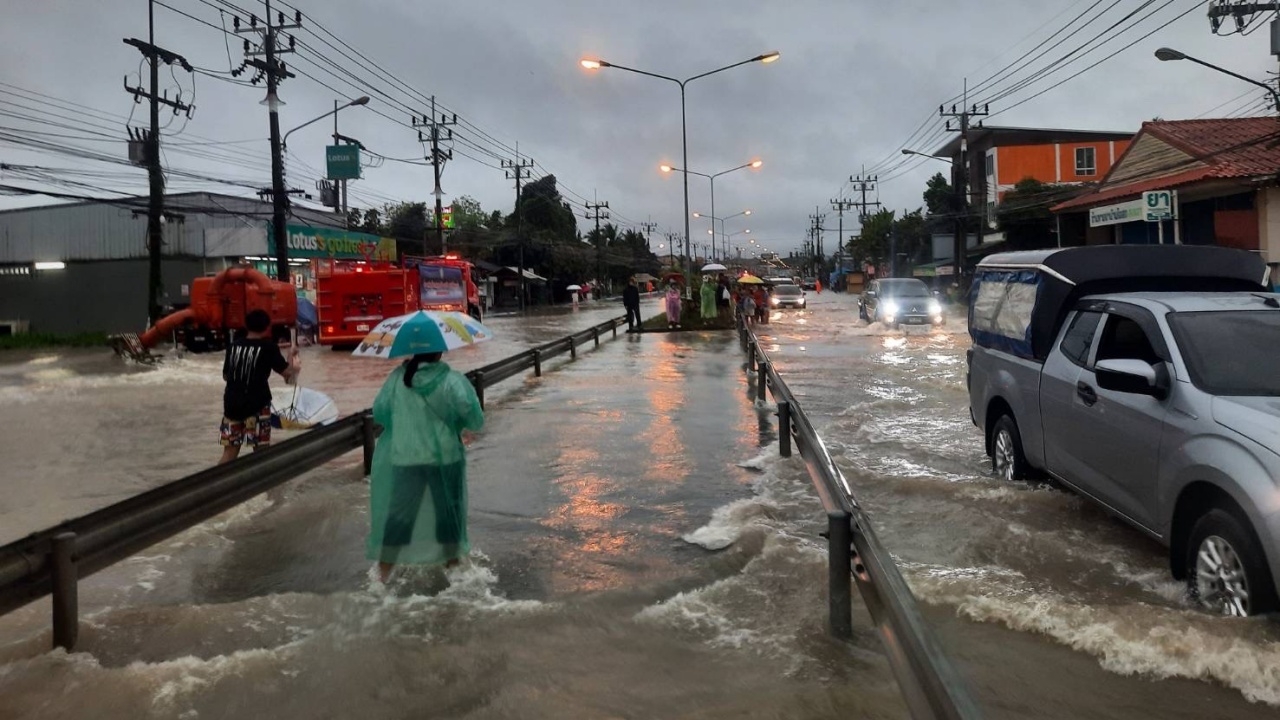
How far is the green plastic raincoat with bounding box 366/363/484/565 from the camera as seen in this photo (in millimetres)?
5285

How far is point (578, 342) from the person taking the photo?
21.2 m

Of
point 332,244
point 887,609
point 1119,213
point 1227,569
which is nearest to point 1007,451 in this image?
point 1227,569

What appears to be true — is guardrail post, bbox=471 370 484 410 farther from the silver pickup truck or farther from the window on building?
the window on building

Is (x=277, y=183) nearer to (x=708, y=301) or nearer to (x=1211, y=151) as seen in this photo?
(x=708, y=301)

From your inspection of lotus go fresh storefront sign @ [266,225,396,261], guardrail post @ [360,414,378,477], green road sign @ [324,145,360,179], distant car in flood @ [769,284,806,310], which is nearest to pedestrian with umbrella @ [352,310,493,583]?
guardrail post @ [360,414,378,477]

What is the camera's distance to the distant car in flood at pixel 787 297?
4591 centimetres

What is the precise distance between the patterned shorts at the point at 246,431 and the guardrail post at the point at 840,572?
513cm

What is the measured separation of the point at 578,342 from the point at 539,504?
13747mm

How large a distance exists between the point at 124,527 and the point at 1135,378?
5.30 m

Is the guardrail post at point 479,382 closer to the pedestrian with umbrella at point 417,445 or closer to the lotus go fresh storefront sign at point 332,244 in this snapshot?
the pedestrian with umbrella at point 417,445

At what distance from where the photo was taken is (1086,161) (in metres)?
56.3

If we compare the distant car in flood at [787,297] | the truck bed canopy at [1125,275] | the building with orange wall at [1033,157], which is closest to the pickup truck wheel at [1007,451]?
the truck bed canopy at [1125,275]

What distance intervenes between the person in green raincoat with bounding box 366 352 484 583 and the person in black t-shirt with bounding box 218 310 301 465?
282 cm

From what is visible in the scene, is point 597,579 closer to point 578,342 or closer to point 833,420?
point 833,420
